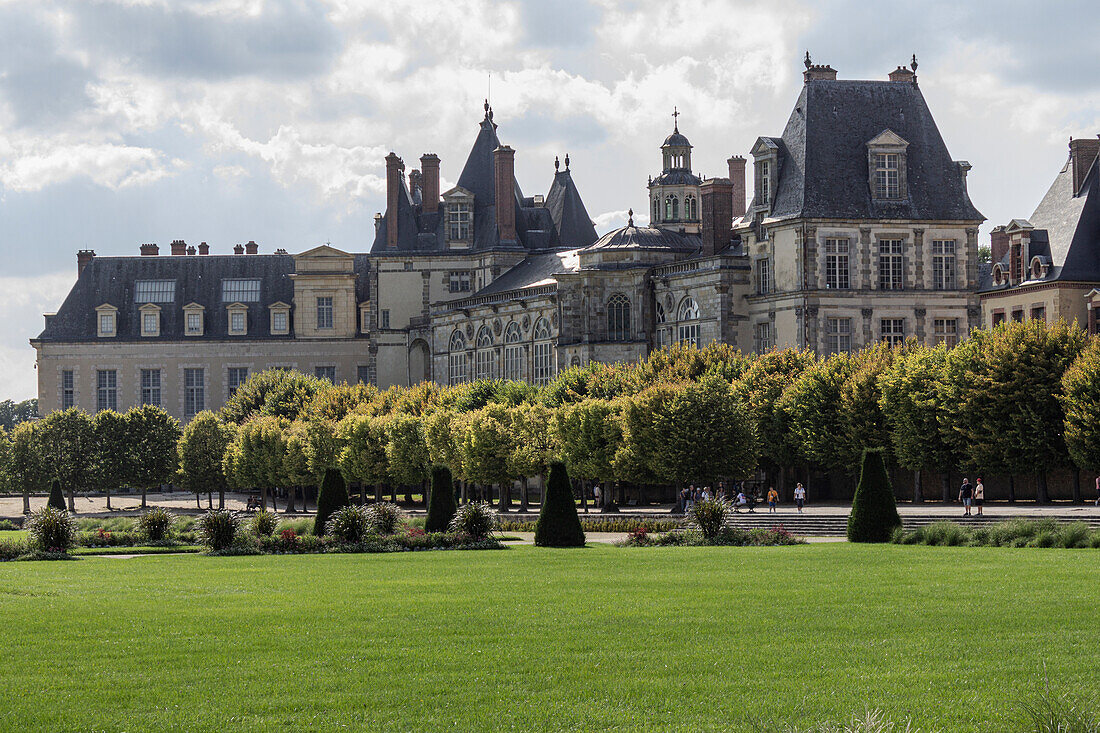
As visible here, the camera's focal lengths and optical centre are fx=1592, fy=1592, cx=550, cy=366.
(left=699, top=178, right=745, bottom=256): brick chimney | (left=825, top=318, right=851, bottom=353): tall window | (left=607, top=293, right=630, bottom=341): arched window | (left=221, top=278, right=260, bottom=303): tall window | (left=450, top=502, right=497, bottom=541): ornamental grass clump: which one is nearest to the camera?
(left=450, top=502, right=497, bottom=541): ornamental grass clump

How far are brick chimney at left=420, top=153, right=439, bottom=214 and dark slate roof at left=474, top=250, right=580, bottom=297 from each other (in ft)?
28.5

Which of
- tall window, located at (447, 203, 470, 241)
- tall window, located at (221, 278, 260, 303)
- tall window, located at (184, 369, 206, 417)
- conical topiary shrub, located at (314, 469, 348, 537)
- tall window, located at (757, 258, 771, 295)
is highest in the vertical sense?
tall window, located at (447, 203, 470, 241)

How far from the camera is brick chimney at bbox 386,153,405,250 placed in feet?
355

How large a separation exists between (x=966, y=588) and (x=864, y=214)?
52.8 metres

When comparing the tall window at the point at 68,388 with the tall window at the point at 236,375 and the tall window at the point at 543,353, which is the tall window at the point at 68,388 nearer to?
the tall window at the point at 236,375

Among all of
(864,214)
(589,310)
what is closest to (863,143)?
(864,214)

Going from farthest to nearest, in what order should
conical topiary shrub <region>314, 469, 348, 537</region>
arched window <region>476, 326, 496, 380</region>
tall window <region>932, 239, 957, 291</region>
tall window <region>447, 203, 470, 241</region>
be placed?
1. tall window <region>447, 203, 470, 241</region>
2. arched window <region>476, 326, 496, 380</region>
3. tall window <region>932, 239, 957, 291</region>
4. conical topiary shrub <region>314, 469, 348, 537</region>

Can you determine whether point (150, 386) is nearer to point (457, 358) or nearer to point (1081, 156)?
point (457, 358)

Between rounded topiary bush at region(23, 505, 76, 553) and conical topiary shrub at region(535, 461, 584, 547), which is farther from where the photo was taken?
conical topiary shrub at region(535, 461, 584, 547)

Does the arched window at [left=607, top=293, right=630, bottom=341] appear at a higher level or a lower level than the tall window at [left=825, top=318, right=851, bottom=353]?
higher

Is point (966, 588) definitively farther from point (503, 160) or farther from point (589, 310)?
point (503, 160)

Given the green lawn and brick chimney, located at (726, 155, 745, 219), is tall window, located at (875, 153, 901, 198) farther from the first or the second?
the green lawn

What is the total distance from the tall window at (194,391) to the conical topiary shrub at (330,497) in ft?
232

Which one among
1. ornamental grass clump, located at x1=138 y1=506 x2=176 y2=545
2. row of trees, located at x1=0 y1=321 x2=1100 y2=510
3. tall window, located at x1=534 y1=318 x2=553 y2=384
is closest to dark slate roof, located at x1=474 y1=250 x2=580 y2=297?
tall window, located at x1=534 y1=318 x2=553 y2=384
